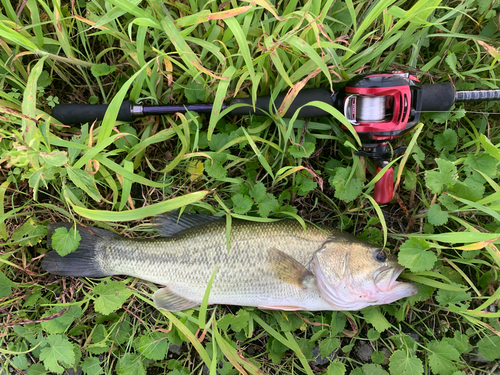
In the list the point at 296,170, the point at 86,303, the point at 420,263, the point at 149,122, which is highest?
the point at 149,122

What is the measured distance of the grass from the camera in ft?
7.00

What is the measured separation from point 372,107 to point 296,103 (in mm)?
500

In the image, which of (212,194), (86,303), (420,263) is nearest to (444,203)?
(420,263)

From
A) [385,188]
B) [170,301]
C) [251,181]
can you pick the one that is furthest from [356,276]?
[170,301]

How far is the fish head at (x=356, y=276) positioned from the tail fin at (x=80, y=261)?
1.66 metres

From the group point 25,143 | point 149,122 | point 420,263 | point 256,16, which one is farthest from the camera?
point 149,122

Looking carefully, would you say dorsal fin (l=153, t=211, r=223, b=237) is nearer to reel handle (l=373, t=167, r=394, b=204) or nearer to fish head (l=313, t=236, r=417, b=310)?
fish head (l=313, t=236, r=417, b=310)

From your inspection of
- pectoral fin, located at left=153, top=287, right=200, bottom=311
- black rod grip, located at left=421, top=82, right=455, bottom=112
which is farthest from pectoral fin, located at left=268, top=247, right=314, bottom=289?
black rod grip, located at left=421, top=82, right=455, bottom=112

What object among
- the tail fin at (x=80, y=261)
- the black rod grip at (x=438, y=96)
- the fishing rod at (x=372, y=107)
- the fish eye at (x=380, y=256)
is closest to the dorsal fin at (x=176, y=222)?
the tail fin at (x=80, y=261)

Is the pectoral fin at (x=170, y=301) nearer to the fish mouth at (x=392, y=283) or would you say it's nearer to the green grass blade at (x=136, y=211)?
the green grass blade at (x=136, y=211)

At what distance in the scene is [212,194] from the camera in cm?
238

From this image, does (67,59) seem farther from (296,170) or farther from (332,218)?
(332,218)

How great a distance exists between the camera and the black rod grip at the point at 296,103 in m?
2.12

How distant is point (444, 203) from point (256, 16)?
1.86m
